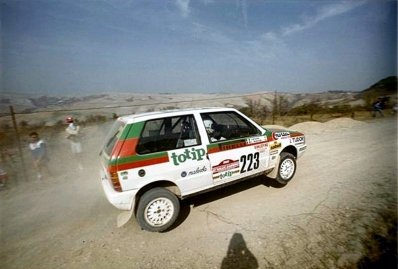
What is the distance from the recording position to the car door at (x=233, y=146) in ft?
13.7

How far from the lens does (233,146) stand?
432cm

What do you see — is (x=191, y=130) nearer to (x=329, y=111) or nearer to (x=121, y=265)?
(x=121, y=265)

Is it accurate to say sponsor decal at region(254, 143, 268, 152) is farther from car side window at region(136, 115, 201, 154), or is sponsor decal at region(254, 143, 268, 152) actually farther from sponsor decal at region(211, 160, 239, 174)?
car side window at region(136, 115, 201, 154)

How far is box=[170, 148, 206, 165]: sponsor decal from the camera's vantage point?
3.81 meters

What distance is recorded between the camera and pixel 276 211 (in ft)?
14.0

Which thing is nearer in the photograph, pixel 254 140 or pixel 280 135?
pixel 254 140

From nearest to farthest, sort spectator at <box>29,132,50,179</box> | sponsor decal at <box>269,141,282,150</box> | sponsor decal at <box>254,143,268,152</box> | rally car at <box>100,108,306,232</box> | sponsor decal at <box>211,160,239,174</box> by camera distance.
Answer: rally car at <box>100,108,306,232</box>, sponsor decal at <box>211,160,239,174</box>, sponsor decal at <box>254,143,268,152</box>, sponsor decal at <box>269,141,282,150</box>, spectator at <box>29,132,50,179</box>

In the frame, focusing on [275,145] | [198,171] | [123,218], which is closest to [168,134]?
[198,171]

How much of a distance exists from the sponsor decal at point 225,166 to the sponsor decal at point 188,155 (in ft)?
1.17

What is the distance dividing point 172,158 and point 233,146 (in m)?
1.22

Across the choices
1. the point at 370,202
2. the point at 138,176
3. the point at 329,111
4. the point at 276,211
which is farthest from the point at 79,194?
the point at 329,111

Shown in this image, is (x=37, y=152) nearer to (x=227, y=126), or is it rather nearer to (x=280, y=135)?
(x=227, y=126)

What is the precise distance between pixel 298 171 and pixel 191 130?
3.51m

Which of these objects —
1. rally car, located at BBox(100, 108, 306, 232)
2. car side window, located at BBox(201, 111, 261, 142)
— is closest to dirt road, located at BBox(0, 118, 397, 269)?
rally car, located at BBox(100, 108, 306, 232)
